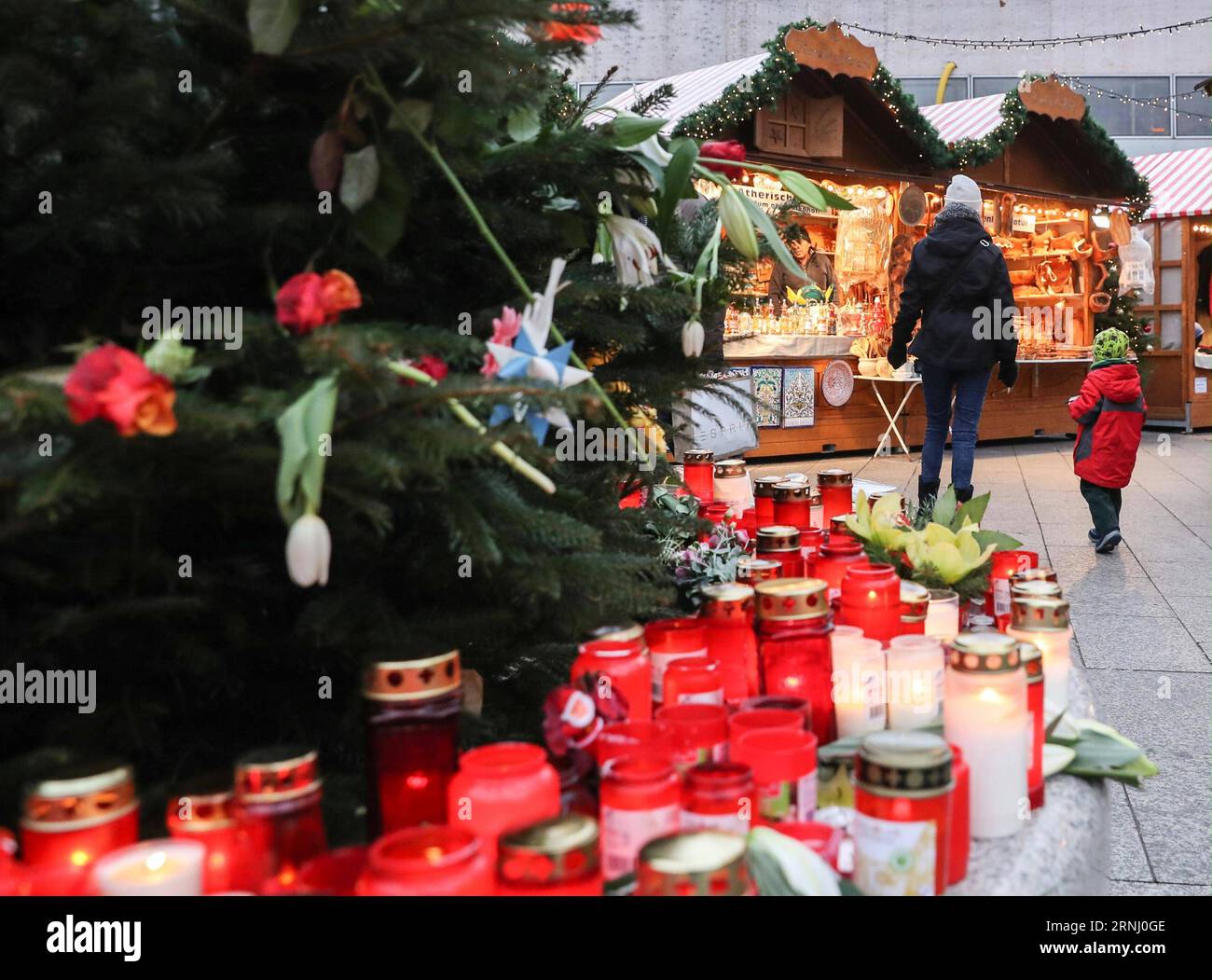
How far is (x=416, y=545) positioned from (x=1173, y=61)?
17350 mm

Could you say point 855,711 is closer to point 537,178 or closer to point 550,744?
point 550,744

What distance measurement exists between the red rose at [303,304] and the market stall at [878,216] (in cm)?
616

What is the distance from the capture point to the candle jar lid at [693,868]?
2.42 feet

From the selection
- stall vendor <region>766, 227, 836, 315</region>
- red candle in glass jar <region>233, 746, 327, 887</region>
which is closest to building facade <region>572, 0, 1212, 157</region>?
stall vendor <region>766, 227, 836, 315</region>

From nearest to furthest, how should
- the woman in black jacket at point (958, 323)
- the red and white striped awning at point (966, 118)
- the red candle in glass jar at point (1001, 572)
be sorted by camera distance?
the red candle in glass jar at point (1001, 572) < the woman in black jacket at point (958, 323) < the red and white striped awning at point (966, 118)

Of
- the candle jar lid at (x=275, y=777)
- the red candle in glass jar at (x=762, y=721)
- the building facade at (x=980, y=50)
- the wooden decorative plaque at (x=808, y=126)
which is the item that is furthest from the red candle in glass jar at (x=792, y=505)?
the building facade at (x=980, y=50)

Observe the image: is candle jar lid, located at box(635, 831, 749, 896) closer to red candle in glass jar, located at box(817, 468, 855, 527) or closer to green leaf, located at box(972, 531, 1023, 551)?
green leaf, located at box(972, 531, 1023, 551)

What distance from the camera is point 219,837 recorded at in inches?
32.0

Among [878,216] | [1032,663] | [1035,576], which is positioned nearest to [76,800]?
[1032,663]

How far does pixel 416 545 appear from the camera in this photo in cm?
105

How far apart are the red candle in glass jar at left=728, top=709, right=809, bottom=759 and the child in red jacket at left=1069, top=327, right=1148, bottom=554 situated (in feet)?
14.2

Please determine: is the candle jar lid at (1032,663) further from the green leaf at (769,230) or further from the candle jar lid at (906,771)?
the green leaf at (769,230)

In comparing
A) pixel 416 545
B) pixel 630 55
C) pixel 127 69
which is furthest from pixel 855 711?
pixel 630 55
